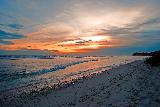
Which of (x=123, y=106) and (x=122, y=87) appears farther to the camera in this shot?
(x=122, y=87)

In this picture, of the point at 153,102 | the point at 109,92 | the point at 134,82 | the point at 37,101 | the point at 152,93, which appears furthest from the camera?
the point at 37,101

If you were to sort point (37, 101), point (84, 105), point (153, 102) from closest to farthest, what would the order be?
point (153, 102) → point (84, 105) → point (37, 101)

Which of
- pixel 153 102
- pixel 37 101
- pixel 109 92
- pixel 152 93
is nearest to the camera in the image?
pixel 153 102

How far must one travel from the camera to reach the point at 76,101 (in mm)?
13383

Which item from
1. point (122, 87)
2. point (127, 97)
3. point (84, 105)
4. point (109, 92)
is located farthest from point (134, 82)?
point (84, 105)

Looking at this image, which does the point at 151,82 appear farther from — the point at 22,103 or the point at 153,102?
the point at 22,103

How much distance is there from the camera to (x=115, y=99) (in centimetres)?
1162

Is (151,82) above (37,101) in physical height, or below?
above

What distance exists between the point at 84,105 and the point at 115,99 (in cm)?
169

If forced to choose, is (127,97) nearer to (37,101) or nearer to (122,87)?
(122,87)

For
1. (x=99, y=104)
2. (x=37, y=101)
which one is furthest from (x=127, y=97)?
(x=37, y=101)

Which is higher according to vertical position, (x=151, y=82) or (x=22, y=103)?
(x=151, y=82)

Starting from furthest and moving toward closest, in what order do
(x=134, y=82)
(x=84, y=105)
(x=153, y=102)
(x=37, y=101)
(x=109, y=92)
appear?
(x=37, y=101) < (x=134, y=82) < (x=109, y=92) < (x=84, y=105) < (x=153, y=102)

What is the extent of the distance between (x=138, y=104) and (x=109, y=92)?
326cm
